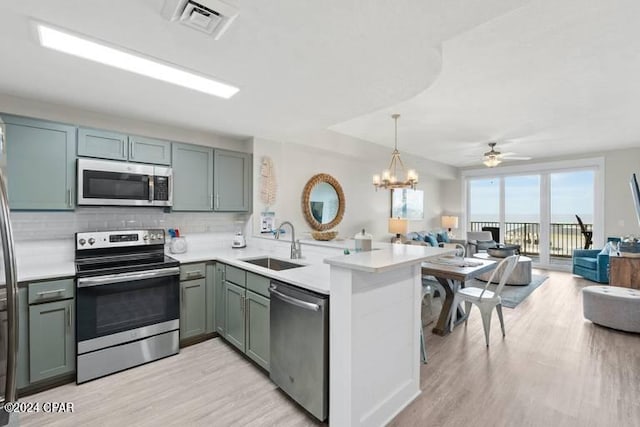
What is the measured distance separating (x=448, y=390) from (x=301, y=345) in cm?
126

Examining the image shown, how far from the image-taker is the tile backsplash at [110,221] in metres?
2.60

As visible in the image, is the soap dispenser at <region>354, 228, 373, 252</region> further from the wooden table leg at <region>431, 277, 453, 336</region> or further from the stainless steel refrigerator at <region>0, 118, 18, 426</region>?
the stainless steel refrigerator at <region>0, 118, 18, 426</region>

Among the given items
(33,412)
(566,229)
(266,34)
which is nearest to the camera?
(266,34)

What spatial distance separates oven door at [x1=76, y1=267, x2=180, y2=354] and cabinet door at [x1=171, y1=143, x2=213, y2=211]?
899 millimetres

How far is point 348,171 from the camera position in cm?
533

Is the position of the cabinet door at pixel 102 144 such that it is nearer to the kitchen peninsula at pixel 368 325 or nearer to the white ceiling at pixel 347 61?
the white ceiling at pixel 347 61

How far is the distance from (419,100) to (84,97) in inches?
134

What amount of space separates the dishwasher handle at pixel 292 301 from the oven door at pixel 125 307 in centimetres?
118

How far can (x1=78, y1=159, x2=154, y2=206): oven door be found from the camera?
2600 mm

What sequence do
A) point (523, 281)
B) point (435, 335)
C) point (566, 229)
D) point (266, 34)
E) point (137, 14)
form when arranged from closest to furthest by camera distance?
point (137, 14)
point (266, 34)
point (435, 335)
point (523, 281)
point (566, 229)

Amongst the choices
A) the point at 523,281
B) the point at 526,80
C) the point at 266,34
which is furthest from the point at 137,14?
the point at 523,281

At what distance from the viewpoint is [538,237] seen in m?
7.04

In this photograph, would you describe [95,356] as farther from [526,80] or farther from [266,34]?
[526,80]

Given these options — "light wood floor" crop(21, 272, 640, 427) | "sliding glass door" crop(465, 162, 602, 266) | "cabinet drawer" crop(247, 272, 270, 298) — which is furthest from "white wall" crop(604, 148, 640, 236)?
"cabinet drawer" crop(247, 272, 270, 298)
